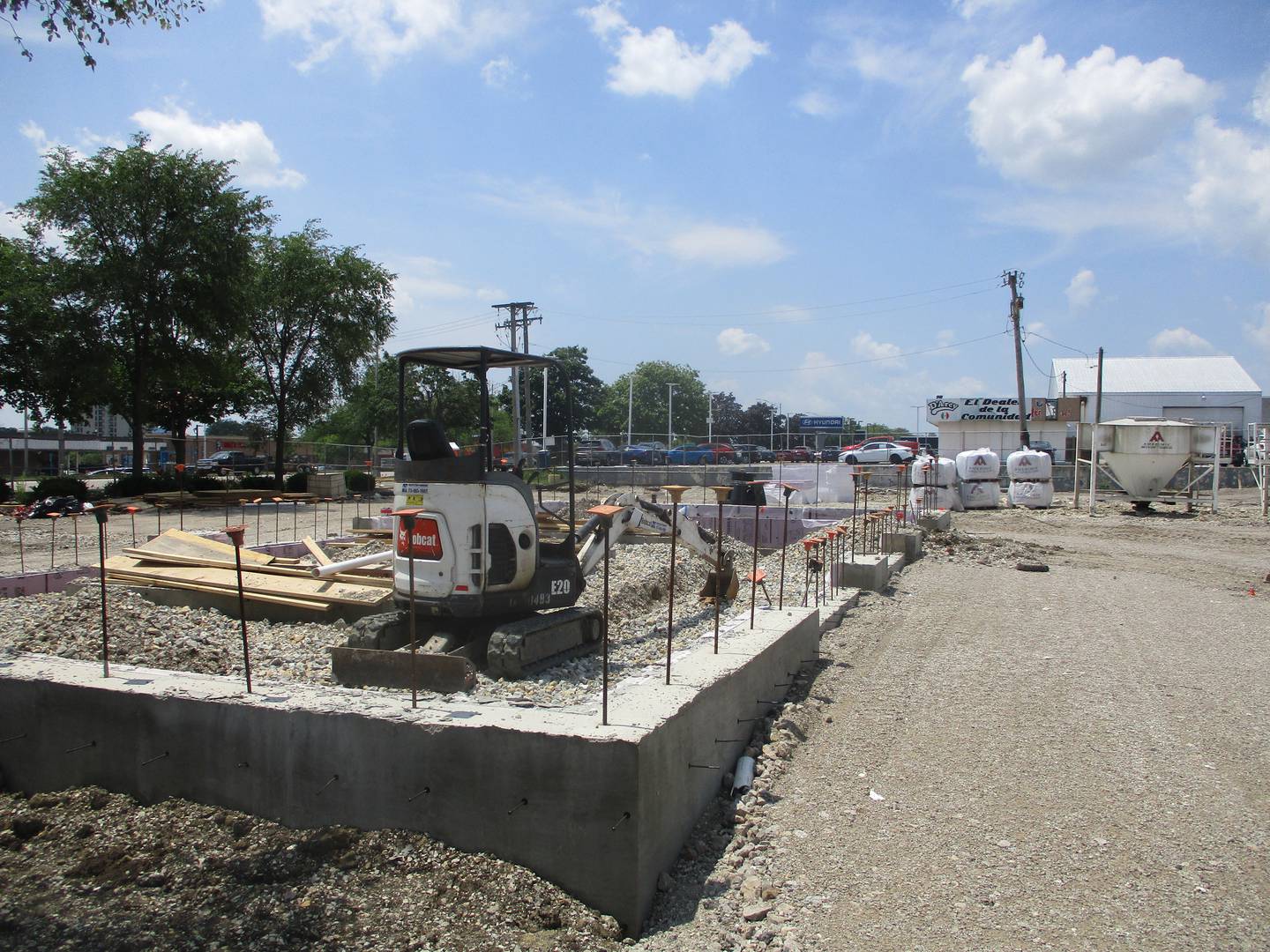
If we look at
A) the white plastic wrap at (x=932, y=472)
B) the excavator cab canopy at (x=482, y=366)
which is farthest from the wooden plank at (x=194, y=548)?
the white plastic wrap at (x=932, y=472)

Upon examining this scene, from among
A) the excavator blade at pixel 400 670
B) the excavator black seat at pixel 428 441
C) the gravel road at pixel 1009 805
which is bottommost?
the gravel road at pixel 1009 805

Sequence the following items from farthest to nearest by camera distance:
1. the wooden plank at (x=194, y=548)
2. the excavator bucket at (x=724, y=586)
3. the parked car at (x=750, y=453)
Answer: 1. the parked car at (x=750, y=453)
2. the wooden plank at (x=194, y=548)
3. the excavator bucket at (x=724, y=586)

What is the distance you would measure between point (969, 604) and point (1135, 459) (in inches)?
777

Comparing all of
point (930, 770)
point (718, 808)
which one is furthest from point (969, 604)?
point (718, 808)

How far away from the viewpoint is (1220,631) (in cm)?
966

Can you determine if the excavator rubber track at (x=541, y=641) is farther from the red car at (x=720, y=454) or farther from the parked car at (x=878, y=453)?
the red car at (x=720, y=454)

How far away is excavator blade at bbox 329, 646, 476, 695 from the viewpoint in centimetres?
580

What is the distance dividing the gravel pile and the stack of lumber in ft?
14.2

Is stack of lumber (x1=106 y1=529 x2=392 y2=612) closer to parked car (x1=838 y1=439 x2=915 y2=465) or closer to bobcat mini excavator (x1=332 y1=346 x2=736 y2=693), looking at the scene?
bobcat mini excavator (x1=332 y1=346 x2=736 y2=693)

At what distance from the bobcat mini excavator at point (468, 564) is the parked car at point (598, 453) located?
32.7 m

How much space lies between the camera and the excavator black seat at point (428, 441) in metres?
6.55

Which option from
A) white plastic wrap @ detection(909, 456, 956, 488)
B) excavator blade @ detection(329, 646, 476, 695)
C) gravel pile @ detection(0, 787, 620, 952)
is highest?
white plastic wrap @ detection(909, 456, 956, 488)

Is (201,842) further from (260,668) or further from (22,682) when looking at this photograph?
(260,668)

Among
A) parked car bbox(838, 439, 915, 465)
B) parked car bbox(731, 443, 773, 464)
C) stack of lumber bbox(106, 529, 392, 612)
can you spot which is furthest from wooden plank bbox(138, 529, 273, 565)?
parked car bbox(731, 443, 773, 464)
